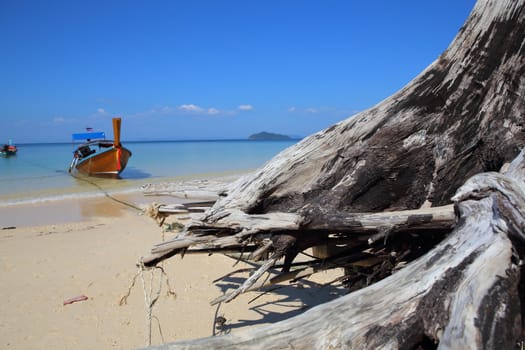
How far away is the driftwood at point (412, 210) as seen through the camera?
1.66 meters

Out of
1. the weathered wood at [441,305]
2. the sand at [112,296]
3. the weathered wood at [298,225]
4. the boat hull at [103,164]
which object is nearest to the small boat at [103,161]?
the boat hull at [103,164]

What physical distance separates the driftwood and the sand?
101 centimetres

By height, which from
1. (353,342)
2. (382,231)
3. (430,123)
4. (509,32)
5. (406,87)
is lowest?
(353,342)

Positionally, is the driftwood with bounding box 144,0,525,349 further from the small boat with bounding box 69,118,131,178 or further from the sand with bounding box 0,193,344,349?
the small boat with bounding box 69,118,131,178

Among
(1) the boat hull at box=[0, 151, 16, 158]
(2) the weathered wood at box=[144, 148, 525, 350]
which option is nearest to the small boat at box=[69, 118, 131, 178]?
(2) the weathered wood at box=[144, 148, 525, 350]

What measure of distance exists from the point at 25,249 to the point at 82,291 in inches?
109

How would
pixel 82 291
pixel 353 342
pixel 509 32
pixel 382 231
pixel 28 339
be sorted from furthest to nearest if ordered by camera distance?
pixel 82 291
pixel 28 339
pixel 509 32
pixel 382 231
pixel 353 342

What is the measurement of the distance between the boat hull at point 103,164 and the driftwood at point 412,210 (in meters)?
17.5

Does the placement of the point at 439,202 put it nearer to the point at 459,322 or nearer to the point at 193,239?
the point at 459,322

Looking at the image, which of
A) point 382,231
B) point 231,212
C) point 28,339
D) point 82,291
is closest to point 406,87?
point 382,231

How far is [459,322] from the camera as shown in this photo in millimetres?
1512

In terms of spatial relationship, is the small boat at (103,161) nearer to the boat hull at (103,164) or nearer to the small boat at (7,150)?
the boat hull at (103,164)

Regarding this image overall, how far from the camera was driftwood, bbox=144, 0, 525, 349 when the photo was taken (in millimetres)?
1656

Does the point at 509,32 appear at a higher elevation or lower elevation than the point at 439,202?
higher
